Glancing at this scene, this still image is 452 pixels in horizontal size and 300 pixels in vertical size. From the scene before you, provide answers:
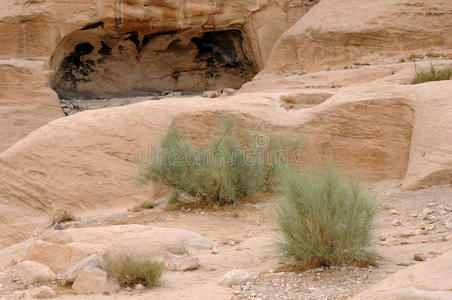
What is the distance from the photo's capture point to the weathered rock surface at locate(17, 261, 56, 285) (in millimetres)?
5105

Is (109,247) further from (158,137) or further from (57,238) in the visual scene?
(158,137)

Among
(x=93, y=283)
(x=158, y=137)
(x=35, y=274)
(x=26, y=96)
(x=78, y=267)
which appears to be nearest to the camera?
(x=93, y=283)

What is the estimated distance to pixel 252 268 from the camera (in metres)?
5.21

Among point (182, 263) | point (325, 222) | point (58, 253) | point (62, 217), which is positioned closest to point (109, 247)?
point (58, 253)

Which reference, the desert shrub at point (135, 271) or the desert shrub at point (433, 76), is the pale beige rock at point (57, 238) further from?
the desert shrub at point (433, 76)

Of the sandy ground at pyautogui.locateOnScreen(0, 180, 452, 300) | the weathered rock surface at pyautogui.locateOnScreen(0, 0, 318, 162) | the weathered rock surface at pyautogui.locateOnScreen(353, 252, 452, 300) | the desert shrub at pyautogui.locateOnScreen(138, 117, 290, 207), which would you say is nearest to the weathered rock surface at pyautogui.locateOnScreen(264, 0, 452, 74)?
the weathered rock surface at pyautogui.locateOnScreen(0, 0, 318, 162)

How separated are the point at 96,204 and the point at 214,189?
6.66 feet

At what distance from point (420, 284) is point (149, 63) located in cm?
1901

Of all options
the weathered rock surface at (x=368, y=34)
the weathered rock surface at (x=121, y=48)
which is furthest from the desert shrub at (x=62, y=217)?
the weathered rock surface at (x=368, y=34)

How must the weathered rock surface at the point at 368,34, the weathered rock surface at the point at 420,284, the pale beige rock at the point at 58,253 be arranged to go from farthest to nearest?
the weathered rock surface at the point at 368,34 → the pale beige rock at the point at 58,253 → the weathered rock surface at the point at 420,284

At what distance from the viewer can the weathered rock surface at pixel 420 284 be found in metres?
3.04

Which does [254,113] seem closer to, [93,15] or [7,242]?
[7,242]

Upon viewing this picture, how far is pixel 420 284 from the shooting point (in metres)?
3.19

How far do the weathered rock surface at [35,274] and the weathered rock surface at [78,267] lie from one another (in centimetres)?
14
